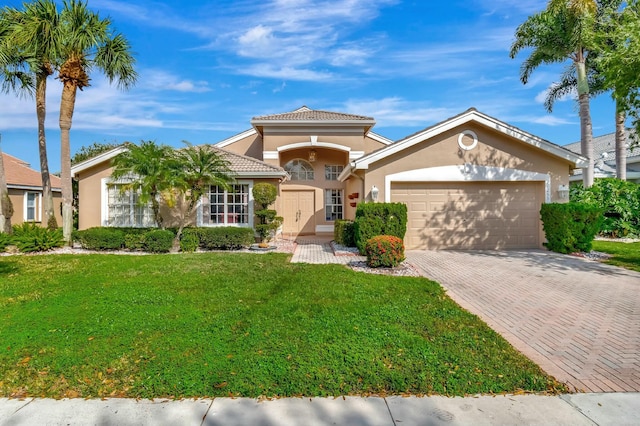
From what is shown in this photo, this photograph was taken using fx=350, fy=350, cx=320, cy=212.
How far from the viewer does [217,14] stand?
1128 cm

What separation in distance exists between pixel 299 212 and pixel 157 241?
7.38m

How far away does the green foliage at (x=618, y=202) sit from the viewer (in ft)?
50.5

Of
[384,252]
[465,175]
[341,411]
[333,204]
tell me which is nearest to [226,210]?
[333,204]

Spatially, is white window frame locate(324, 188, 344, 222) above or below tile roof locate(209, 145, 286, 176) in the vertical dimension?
below

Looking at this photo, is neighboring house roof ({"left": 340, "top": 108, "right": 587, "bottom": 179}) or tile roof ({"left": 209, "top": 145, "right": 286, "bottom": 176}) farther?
tile roof ({"left": 209, "top": 145, "right": 286, "bottom": 176})

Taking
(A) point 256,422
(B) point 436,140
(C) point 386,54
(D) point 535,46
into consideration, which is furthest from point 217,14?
(D) point 535,46

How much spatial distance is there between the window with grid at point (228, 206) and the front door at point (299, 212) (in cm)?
373

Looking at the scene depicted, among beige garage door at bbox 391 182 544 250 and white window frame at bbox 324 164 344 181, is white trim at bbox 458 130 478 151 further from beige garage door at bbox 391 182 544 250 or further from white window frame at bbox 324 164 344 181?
white window frame at bbox 324 164 344 181

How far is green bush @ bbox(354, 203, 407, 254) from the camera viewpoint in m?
10.9

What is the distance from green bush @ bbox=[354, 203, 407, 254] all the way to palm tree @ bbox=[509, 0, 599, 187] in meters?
11.0

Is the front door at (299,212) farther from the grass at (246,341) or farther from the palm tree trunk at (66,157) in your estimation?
the grass at (246,341)

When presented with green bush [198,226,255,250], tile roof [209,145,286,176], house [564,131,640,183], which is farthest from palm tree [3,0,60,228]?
house [564,131,640,183]

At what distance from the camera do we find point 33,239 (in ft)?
39.1

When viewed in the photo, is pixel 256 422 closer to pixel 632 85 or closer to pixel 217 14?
pixel 217 14
